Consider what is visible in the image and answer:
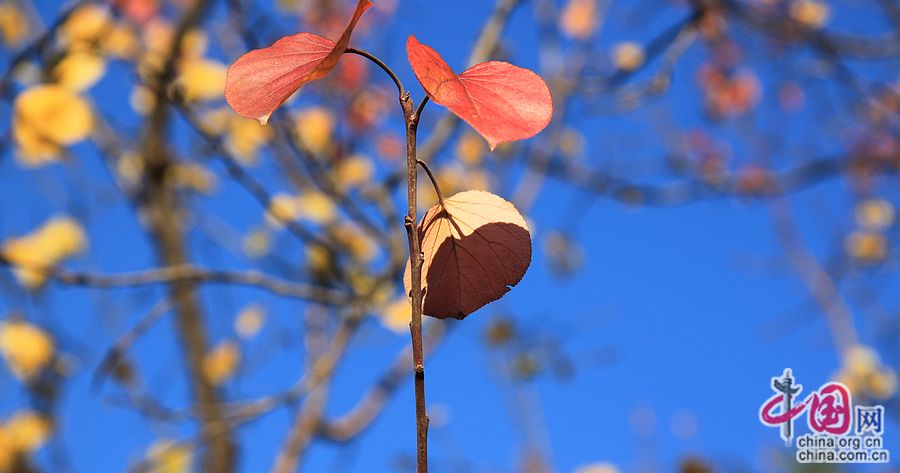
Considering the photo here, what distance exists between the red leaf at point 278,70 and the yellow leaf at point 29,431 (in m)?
1.37

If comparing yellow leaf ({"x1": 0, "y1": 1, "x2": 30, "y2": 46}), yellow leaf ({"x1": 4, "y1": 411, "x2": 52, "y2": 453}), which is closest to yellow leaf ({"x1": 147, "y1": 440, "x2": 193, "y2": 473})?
yellow leaf ({"x1": 4, "y1": 411, "x2": 52, "y2": 453})

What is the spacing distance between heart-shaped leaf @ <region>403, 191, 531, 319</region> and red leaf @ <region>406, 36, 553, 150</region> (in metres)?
0.04

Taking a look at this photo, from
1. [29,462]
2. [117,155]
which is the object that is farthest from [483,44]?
[29,462]

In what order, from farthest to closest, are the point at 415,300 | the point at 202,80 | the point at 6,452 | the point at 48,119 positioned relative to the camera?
the point at 6,452 < the point at 202,80 < the point at 48,119 < the point at 415,300

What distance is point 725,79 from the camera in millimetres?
2607

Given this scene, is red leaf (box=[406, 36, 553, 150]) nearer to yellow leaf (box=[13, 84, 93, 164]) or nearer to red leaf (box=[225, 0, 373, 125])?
red leaf (box=[225, 0, 373, 125])

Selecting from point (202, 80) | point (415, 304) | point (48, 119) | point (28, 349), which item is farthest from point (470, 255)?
point (28, 349)

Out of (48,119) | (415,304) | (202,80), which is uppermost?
(202,80)

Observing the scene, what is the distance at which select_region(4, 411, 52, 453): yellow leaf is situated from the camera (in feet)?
4.41

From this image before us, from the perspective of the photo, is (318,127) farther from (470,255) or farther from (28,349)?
(470,255)

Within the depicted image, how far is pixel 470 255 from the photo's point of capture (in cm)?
A: 22

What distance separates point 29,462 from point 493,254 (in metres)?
1.65

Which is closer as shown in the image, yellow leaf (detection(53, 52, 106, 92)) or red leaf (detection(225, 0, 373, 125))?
red leaf (detection(225, 0, 373, 125))

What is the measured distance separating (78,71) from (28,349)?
70 centimetres
